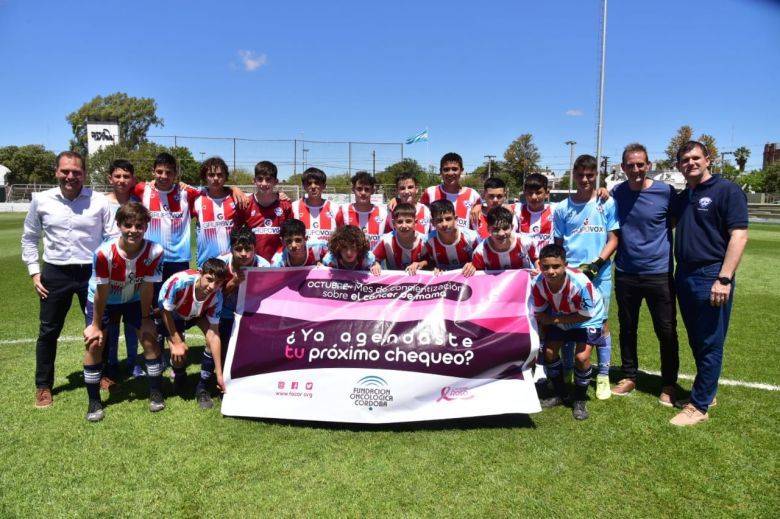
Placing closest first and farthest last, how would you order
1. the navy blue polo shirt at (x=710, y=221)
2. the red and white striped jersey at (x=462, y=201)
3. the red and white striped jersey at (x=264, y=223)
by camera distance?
the navy blue polo shirt at (x=710, y=221) → the red and white striped jersey at (x=264, y=223) → the red and white striped jersey at (x=462, y=201)

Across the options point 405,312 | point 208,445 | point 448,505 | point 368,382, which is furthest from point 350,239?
point 448,505

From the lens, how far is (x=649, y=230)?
426cm

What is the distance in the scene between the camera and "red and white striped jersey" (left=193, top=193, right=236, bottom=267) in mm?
4848

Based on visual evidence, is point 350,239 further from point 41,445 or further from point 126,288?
point 41,445

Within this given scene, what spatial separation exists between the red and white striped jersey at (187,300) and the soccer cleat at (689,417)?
3997 mm

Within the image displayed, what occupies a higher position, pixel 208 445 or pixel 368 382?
pixel 368 382

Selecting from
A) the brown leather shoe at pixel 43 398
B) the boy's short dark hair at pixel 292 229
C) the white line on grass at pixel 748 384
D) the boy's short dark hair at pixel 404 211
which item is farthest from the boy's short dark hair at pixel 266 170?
the white line on grass at pixel 748 384

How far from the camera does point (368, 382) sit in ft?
12.4

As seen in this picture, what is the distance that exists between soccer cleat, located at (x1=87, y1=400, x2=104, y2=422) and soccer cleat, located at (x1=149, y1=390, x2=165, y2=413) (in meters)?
0.37

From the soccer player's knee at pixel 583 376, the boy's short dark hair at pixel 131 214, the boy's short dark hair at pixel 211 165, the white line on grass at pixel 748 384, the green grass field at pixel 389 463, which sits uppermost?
the boy's short dark hair at pixel 211 165

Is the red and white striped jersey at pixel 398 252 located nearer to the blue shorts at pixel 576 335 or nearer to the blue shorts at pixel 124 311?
the blue shorts at pixel 576 335

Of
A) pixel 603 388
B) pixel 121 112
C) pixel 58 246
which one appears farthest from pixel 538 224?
pixel 121 112

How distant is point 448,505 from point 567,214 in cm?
298

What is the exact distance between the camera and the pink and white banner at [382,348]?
3.75 metres
